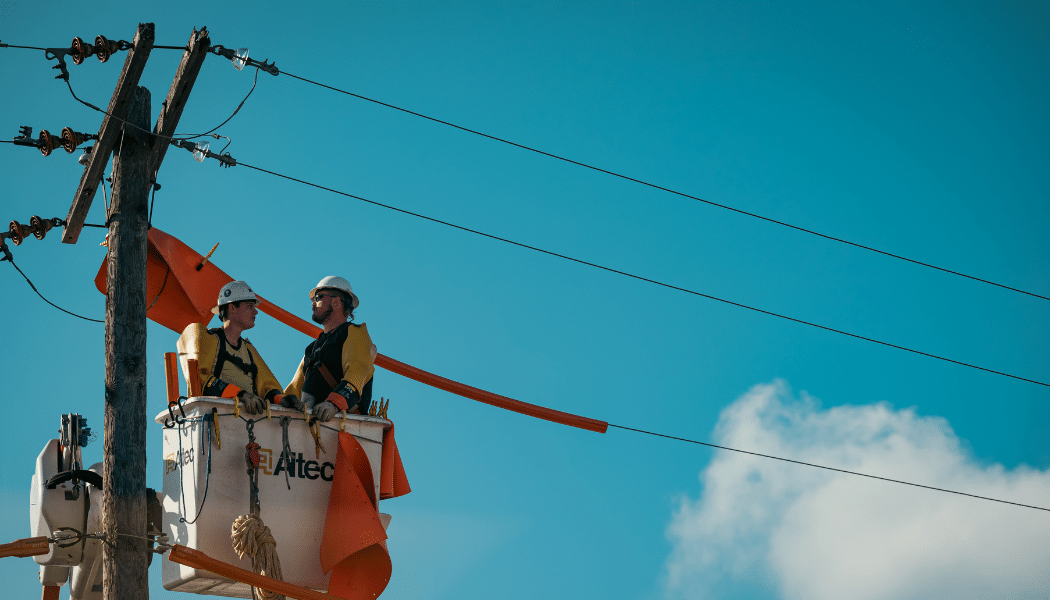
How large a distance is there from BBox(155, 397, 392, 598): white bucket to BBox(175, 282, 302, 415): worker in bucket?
33 centimetres

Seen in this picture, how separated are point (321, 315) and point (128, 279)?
1.87 metres

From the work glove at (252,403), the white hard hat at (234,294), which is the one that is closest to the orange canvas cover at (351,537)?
the work glove at (252,403)

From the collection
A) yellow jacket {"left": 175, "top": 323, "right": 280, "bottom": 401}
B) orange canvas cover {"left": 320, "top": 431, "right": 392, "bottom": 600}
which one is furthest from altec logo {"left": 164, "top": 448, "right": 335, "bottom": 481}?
yellow jacket {"left": 175, "top": 323, "right": 280, "bottom": 401}

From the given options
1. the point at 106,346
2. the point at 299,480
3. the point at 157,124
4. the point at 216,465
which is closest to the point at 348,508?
the point at 299,480

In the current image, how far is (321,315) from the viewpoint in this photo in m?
13.0

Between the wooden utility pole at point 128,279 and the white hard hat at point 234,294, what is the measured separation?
0.76 metres

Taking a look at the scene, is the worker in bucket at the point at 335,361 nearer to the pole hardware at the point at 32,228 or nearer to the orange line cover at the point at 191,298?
the orange line cover at the point at 191,298

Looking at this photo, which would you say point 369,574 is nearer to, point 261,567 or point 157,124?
point 261,567

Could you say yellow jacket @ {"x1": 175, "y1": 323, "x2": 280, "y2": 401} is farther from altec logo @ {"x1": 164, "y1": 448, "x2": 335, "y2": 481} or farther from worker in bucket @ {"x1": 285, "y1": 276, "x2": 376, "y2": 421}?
altec logo @ {"x1": 164, "y1": 448, "x2": 335, "y2": 481}

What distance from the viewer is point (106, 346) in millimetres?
11984

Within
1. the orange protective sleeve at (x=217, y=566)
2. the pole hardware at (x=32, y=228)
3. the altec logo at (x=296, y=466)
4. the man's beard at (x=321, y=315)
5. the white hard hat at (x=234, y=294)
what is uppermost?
the pole hardware at (x=32, y=228)

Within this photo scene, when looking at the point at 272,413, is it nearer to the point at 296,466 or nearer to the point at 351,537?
the point at 296,466

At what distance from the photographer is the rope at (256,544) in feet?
36.9

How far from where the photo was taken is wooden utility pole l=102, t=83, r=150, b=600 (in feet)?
37.6
